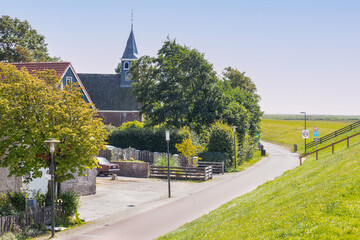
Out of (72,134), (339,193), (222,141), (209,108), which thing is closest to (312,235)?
(339,193)

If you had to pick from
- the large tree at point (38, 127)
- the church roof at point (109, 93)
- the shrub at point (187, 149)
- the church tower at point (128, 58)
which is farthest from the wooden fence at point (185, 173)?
the church tower at point (128, 58)

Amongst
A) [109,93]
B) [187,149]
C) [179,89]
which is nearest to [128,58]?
[109,93]

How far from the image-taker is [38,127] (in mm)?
17203

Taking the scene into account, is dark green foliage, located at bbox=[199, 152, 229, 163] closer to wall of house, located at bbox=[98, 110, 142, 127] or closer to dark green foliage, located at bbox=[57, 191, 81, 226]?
dark green foliage, located at bbox=[57, 191, 81, 226]

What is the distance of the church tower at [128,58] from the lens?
7712 cm

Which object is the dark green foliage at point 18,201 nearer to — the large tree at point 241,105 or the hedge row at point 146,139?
the hedge row at point 146,139

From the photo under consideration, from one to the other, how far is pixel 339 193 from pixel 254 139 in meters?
46.8

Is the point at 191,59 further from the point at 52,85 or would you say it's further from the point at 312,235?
the point at 312,235

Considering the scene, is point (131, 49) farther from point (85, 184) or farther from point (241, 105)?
point (85, 184)

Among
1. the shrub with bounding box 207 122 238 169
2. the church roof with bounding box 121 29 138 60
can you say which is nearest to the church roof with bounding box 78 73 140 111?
the church roof with bounding box 121 29 138 60

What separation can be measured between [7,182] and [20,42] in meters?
45.3

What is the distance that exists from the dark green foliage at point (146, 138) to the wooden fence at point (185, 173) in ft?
20.6

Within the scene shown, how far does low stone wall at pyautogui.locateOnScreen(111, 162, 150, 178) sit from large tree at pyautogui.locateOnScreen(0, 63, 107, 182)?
1606cm

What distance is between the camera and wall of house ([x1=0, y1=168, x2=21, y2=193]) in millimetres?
19547
